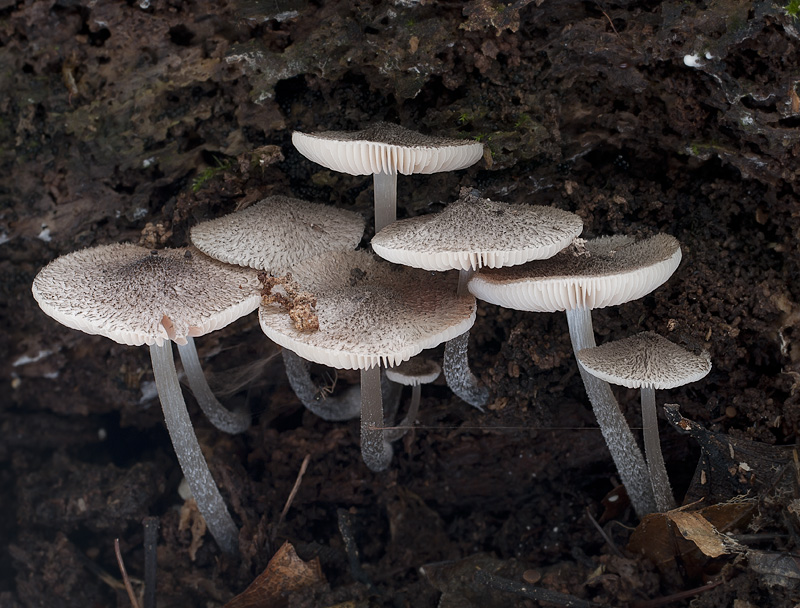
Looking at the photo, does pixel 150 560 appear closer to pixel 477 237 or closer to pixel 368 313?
pixel 368 313

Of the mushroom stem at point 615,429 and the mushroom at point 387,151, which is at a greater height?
the mushroom at point 387,151

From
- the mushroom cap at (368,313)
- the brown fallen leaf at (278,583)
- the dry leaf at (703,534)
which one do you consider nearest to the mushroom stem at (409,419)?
the mushroom cap at (368,313)

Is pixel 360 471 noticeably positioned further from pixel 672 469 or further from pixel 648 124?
pixel 648 124

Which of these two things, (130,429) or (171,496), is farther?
(130,429)

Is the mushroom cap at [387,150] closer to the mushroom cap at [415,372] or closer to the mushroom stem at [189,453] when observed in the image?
the mushroom cap at [415,372]

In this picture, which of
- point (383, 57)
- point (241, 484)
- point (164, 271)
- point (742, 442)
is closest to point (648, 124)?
point (383, 57)

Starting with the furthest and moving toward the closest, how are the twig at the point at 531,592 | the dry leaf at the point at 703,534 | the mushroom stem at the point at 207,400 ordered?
1. the mushroom stem at the point at 207,400
2. the twig at the point at 531,592
3. the dry leaf at the point at 703,534

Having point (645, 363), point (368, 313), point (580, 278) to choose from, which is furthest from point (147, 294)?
point (645, 363)
